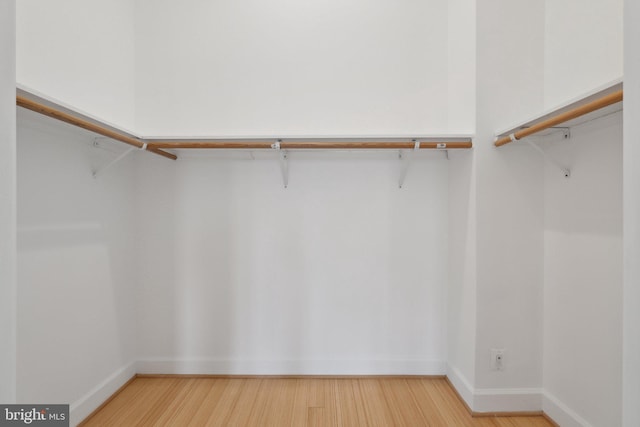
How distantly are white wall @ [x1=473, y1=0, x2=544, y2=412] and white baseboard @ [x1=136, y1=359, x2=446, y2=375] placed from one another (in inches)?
17.7

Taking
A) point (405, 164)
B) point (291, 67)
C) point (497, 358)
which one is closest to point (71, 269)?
point (291, 67)

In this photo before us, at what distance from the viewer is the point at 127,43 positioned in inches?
80.5

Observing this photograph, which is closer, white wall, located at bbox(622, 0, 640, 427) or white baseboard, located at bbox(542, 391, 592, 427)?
white wall, located at bbox(622, 0, 640, 427)

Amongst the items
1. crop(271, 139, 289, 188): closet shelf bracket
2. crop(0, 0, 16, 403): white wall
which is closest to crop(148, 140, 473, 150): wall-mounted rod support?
crop(271, 139, 289, 188): closet shelf bracket

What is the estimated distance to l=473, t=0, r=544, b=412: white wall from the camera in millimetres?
1717

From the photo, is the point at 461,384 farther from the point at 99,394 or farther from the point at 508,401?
the point at 99,394

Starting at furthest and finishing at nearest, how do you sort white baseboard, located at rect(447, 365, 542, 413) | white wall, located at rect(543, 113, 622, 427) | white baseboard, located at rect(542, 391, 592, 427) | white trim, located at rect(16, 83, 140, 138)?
white baseboard, located at rect(447, 365, 542, 413), white baseboard, located at rect(542, 391, 592, 427), white wall, located at rect(543, 113, 622, 427), white trim, located at rect(16, 83, 140, 138)

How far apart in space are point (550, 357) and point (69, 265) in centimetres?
261

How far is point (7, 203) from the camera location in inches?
25.4

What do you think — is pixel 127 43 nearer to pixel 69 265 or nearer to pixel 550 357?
pixel 69 265

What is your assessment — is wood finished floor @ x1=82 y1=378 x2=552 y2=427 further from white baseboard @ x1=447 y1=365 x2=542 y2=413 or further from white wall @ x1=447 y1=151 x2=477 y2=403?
white wall @ x1=447 y1=151 x2=477 y2=403

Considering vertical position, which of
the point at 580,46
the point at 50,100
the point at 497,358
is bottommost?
the point at 497,358

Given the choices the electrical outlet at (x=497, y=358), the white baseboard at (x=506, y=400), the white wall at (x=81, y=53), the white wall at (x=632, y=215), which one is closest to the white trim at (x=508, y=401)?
the white baseboard at (x=506, y=400)

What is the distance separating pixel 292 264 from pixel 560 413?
1684 millimetres
